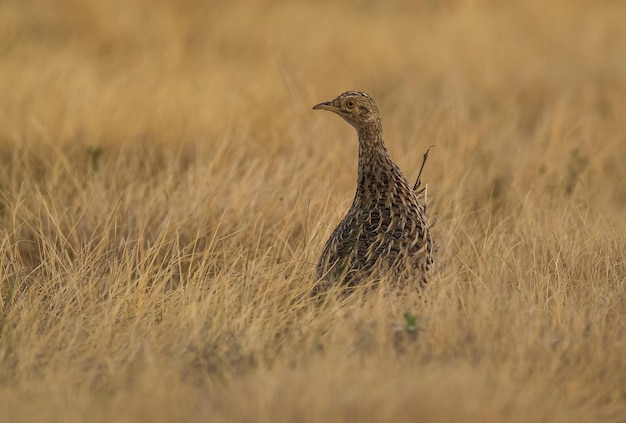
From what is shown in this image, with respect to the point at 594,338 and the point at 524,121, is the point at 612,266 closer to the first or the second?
the point at 594,338

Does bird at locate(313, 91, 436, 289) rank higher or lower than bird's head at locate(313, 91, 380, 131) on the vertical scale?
lower

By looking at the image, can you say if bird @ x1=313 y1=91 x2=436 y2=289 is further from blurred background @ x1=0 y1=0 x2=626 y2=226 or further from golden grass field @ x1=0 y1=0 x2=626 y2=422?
blurred background @ x1=0 y1=0 x2=626 y2=226

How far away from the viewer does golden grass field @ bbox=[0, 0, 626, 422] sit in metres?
3.42

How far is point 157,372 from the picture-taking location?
3.47m

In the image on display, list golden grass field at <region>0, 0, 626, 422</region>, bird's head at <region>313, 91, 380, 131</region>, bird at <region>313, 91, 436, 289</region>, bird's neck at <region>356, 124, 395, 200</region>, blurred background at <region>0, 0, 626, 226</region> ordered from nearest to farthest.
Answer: golden grass field at <region>0, 0, 626, 422</region> < bird at <region>313, 91, 436, 289</region> < bird's neck at <region>356, 124, 395, 200</region> < bird's head at <region>313, 91, 380, 131</region> < blurred background at <region>0, 0, 626, 226</region>

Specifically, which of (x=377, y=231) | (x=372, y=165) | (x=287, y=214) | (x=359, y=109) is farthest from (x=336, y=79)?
(x=377, y=231)

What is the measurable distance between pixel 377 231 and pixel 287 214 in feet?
3.01

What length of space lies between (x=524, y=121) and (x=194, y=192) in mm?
3459

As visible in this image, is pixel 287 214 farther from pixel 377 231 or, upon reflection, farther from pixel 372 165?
pixel 377 231

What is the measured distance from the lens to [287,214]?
17.1 feet

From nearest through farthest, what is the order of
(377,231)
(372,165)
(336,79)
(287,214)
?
(377,231)
(372,165)
(287,214)
(336,79)

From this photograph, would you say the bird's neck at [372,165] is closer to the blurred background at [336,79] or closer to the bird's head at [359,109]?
the bird's head at [359,109]

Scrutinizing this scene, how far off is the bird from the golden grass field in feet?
0.46

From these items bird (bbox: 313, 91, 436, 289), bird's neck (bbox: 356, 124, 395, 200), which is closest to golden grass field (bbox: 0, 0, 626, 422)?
bird (bbox: 313, 91, 436, 289)
